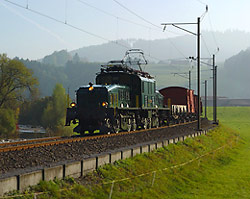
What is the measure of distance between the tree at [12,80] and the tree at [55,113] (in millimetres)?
23776

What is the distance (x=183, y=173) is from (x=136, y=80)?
12.5 m

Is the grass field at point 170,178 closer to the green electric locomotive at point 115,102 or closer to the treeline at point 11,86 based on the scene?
the green electric locomotive at point 115,102

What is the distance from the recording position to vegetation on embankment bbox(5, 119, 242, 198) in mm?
12556

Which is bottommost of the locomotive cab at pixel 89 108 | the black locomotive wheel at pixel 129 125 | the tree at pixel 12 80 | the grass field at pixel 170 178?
the grass field at pixel 170 178

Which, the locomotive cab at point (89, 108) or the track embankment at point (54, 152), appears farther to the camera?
the locomotive cab at point (89, 108)

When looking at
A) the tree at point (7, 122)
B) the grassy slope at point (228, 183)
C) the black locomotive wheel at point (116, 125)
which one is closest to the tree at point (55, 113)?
the tree at point (7, 122)

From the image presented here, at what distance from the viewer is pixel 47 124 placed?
97.4 meters

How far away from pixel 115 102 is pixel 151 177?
11.2 m

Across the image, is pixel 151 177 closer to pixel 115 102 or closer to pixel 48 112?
pixel 115 102

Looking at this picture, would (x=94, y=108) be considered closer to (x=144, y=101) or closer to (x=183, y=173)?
(x=144, y=101)

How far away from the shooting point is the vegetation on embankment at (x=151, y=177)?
1256cm

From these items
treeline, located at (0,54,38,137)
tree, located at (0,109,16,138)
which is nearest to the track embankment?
tree, located at (0,109,16,138)

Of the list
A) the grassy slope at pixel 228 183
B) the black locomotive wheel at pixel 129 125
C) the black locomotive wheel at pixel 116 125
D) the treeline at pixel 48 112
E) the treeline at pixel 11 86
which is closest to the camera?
the grassy slope at pixel 228 183

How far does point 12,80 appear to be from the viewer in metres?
70.1
